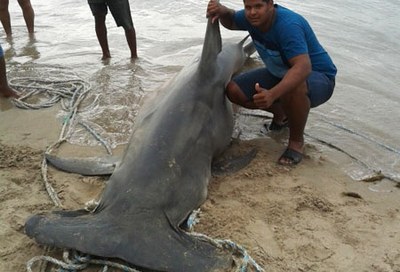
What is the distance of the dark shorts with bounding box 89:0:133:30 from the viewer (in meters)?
6.16

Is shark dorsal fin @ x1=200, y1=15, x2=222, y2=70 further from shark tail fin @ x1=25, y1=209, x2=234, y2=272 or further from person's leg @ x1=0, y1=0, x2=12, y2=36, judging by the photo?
person's leg @ x1=0, y1=0, x2=12, y2=36

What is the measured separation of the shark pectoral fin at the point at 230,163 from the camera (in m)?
3.78

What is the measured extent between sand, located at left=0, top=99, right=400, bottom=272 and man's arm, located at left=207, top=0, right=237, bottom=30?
131 centimetres

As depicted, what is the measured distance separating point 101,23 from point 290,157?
3.71 metres

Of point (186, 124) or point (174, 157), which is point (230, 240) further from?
point (186, 124)

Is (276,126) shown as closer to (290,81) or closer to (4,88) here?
(290,81)

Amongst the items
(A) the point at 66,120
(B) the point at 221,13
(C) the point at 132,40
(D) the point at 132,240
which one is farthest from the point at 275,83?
(C) the point at 132,40

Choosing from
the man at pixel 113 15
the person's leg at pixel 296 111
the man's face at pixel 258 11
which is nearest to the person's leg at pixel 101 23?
the man at pixel 113 15

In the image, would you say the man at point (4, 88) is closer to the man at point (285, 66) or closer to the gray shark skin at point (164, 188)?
the gray shark skin at point (164, 188)

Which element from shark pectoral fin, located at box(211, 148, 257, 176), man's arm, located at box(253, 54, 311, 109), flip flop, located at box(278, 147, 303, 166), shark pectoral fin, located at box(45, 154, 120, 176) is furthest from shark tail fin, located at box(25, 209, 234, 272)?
flip flop, located at box(278, 147, 303, 166)

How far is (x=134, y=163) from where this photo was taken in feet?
10.1

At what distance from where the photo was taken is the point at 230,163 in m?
3.88

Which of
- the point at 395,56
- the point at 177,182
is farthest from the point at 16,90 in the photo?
the point at 395,56

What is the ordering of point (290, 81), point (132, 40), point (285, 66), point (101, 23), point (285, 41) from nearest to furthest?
point (290, 81)
point (285, 41)
point (285, 66)
point (101, 23)
point (132, 40)
